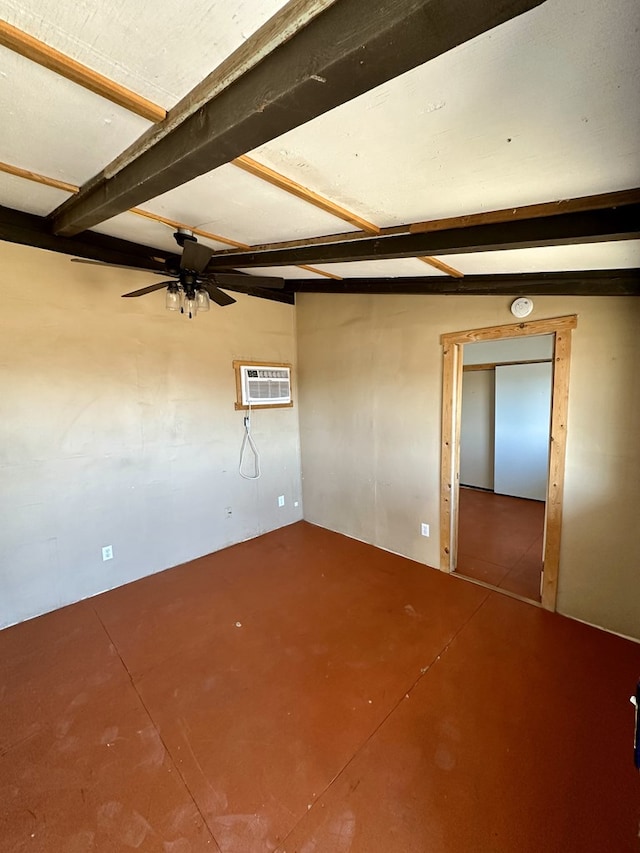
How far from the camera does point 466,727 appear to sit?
5.60ft

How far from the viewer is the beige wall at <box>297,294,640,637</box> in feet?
7.30

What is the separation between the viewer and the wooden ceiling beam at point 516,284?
6.71 feet

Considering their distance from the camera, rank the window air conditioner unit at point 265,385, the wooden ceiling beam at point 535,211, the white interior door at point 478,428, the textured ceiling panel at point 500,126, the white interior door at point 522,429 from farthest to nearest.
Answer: the white interior door at point 478,428 → the white interior door at point 522,429 → the window air conditioner unit at point 265,385 → the wooden ceiling beam at point 535,211 → the textured ceiling panel at point 500,126

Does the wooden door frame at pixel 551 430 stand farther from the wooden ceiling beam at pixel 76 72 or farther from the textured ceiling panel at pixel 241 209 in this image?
the wooden ceiling beam at pixel 76 72

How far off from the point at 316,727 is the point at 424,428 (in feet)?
7.53

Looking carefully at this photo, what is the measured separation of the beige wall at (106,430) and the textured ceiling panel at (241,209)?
1.25 m

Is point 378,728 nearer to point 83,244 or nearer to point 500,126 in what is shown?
point 500,126

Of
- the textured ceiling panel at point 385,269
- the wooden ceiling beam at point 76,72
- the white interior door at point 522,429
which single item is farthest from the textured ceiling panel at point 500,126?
the white interior door at point 522,429

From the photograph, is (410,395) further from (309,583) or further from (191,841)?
A: (191,841)

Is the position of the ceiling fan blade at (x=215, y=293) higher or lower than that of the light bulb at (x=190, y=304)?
higher

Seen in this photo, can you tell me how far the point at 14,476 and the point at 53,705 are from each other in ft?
4.90

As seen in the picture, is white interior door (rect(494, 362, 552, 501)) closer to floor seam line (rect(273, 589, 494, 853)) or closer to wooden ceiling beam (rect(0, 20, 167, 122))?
floor seam line (rect(273, 589, 494, 853))

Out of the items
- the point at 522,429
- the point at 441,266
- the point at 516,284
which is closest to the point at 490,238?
the point at 441,266

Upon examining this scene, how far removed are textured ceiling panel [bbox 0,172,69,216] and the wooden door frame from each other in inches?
111
